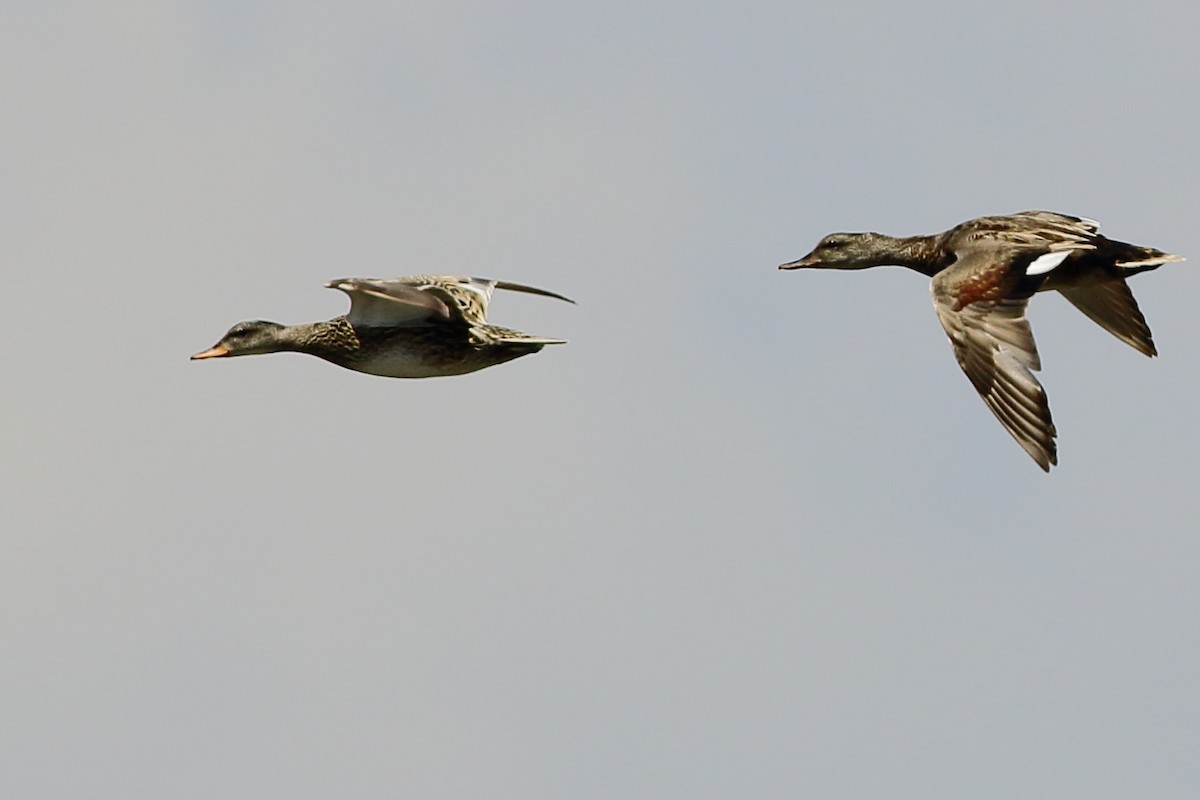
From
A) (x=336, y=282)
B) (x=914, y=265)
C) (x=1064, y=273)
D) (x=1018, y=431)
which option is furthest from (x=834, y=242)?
(x=336, y=282)

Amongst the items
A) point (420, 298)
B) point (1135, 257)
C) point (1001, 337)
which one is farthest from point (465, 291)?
point (1135, 257)

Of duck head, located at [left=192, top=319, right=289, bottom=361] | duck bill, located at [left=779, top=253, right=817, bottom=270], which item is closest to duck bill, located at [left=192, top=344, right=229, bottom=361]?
duck head, located at [left=192, top=319, right=289, bottom=361]

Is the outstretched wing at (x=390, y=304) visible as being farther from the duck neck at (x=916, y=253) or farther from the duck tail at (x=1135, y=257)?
the duck tail at (x=1135, y=257)

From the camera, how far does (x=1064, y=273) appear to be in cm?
3022

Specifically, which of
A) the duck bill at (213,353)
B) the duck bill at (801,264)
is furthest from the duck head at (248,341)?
the duck bill at (801,264)

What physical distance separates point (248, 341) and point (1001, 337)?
7.65m

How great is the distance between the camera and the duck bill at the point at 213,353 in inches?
1137

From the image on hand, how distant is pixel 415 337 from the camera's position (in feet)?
89.7

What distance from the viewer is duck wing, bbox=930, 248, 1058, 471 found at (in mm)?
27203

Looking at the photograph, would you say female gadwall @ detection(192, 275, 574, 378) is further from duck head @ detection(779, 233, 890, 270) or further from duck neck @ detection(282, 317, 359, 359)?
duck head @ detection(779, 233, 890, 270)

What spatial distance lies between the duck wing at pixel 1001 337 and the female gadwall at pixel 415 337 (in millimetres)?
4017

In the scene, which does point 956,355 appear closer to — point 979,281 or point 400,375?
point 979,281

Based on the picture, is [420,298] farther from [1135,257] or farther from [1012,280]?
[1135,257]

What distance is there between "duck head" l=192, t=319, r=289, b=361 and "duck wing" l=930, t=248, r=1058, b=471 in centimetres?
672
